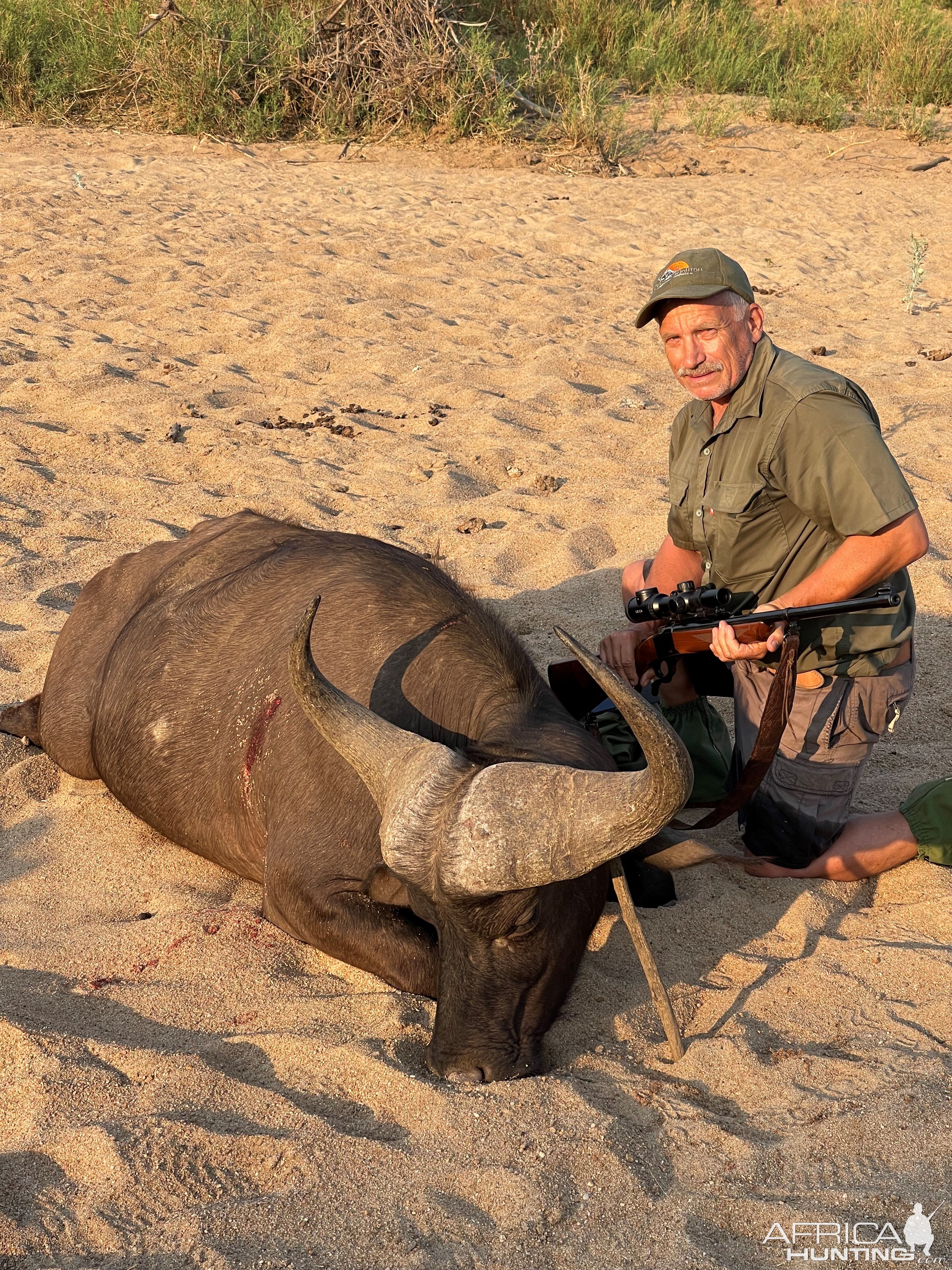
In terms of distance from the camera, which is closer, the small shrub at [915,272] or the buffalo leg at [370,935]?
the buffalo leg at [370,935]

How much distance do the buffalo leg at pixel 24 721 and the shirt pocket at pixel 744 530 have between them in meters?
2.94

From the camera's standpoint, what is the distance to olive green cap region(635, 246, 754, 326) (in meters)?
4.27

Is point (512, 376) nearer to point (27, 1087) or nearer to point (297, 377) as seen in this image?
point (297, 377)

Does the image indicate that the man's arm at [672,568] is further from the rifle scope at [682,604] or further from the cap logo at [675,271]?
the cap logo at [675,271]

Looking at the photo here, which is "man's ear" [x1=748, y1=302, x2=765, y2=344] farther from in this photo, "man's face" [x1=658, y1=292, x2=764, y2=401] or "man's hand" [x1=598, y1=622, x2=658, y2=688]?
"man's hand" [x1=598, y1=622, x2=658, y2=688]

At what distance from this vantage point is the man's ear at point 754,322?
14.6 ft

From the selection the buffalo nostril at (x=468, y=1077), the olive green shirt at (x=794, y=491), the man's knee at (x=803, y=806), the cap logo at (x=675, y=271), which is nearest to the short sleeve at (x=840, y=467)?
the olive green shirt at (x=794, y=491)

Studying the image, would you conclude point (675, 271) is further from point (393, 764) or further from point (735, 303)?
point (393, 764)

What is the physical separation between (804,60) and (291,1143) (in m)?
17.2

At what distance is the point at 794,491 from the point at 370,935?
208 cm

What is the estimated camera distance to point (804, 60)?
16750 mm

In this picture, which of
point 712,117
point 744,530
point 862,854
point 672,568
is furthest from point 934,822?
point 712,117

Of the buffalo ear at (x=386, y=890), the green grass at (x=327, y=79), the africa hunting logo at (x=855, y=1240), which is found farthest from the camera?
the green grass at (x=327, y=79)

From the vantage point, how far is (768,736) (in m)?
3.97
